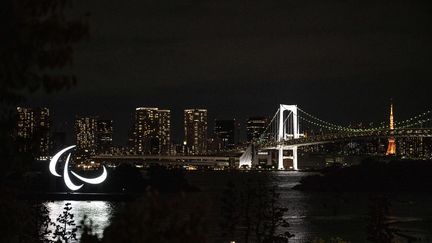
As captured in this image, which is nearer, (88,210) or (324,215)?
(324,215)

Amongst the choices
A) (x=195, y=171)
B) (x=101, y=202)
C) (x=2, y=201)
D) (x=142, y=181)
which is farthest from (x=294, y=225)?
(x=195, y=171)

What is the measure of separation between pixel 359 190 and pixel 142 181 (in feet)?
72.4

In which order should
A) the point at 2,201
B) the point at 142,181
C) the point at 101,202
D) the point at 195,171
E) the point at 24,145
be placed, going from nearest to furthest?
1. the point at 24,145
2. the point at 2,201
3. the point at 101,202
4. the point at 142,181
5. the point at 195,171

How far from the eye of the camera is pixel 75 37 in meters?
4.52

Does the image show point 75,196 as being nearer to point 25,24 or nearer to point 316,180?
point 316,180

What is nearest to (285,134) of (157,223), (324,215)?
(324,215)

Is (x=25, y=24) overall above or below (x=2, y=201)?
above

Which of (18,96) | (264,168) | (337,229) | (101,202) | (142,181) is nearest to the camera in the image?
(18,96)

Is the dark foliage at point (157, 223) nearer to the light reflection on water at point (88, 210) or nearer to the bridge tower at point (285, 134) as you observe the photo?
the light reflection on water at point (88, 210)

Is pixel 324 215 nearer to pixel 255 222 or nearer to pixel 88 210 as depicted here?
pixel 255 222

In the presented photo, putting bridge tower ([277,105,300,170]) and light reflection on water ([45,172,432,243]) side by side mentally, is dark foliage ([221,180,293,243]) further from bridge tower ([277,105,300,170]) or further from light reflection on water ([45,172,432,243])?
bridge tower ([277,105,300,170])

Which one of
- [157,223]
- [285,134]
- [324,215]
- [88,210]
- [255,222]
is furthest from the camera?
[285,134]

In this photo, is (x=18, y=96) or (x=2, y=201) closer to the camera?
(x=18, y=96)

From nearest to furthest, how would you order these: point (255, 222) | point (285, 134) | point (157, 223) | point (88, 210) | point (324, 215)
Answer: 1. point (157, 223)
2. point (255, 222)
3. point (324, 215)
4. point (88, 210)
5. point (285, 134)
